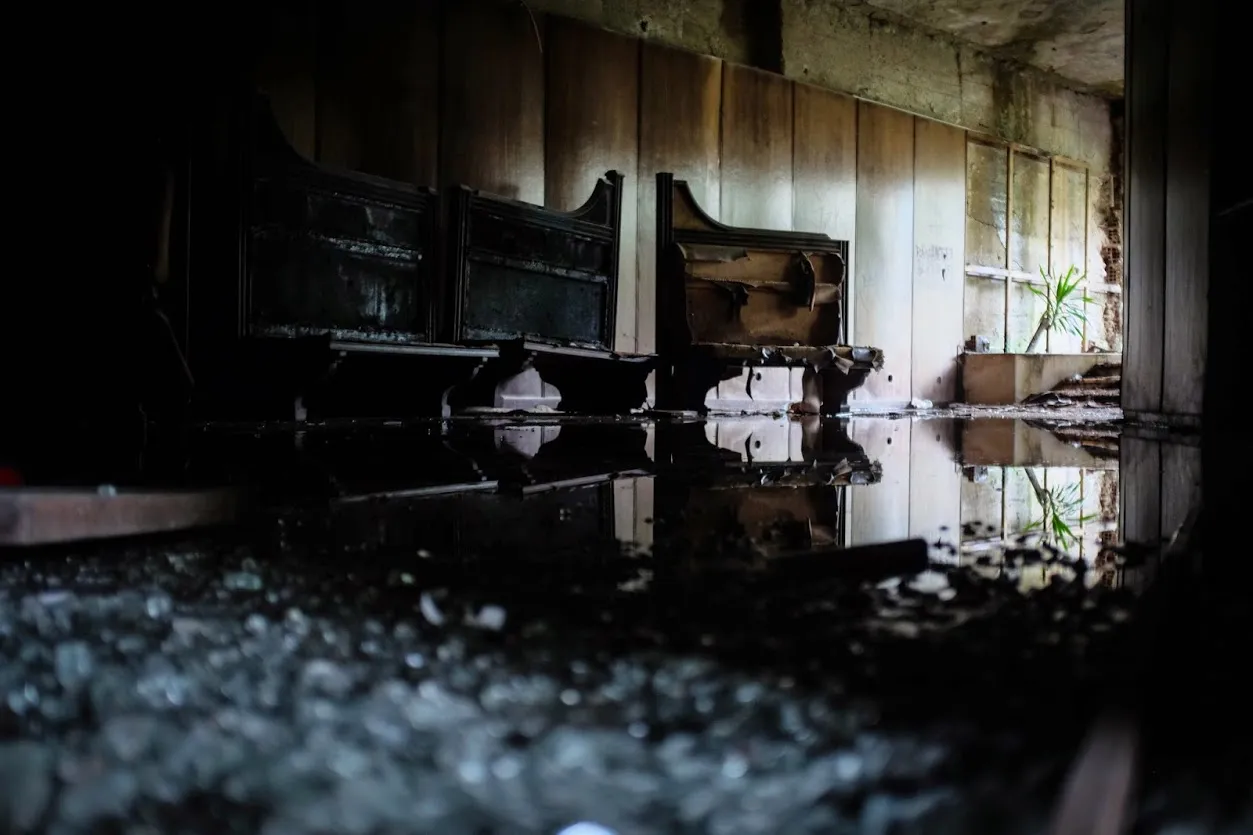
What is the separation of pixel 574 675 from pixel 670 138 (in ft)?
18.7

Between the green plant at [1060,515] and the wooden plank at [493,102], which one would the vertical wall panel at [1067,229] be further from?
the green plant at [1060,515]

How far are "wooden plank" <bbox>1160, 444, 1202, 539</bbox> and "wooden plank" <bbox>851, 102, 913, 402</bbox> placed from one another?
4.85 m

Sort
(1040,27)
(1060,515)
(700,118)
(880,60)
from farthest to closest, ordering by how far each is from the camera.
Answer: (1040,27), (880,60), (700,118), (1060,515)

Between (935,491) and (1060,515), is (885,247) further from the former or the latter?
(1060,515)

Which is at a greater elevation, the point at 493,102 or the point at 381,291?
the point at 493,102

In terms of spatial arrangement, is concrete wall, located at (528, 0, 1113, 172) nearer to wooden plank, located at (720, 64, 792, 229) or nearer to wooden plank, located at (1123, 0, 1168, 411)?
wooden plank, located at (720, 64, 792, 229)

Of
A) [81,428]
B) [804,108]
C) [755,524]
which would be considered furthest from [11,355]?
[804,108]

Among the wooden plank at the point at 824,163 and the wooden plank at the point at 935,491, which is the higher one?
the wooden plank at the point at 824,163

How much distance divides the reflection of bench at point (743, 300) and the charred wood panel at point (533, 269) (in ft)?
1.25

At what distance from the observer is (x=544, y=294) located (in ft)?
15.8

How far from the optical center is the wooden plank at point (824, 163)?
6.45 m

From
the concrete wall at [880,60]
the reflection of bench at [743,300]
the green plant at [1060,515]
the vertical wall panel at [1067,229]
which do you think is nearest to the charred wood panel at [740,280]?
the reflection of bench at [743,300]

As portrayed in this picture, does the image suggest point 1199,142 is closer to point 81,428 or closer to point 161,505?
point 161,505

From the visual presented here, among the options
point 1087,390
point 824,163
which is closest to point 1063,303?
point 1087,390
